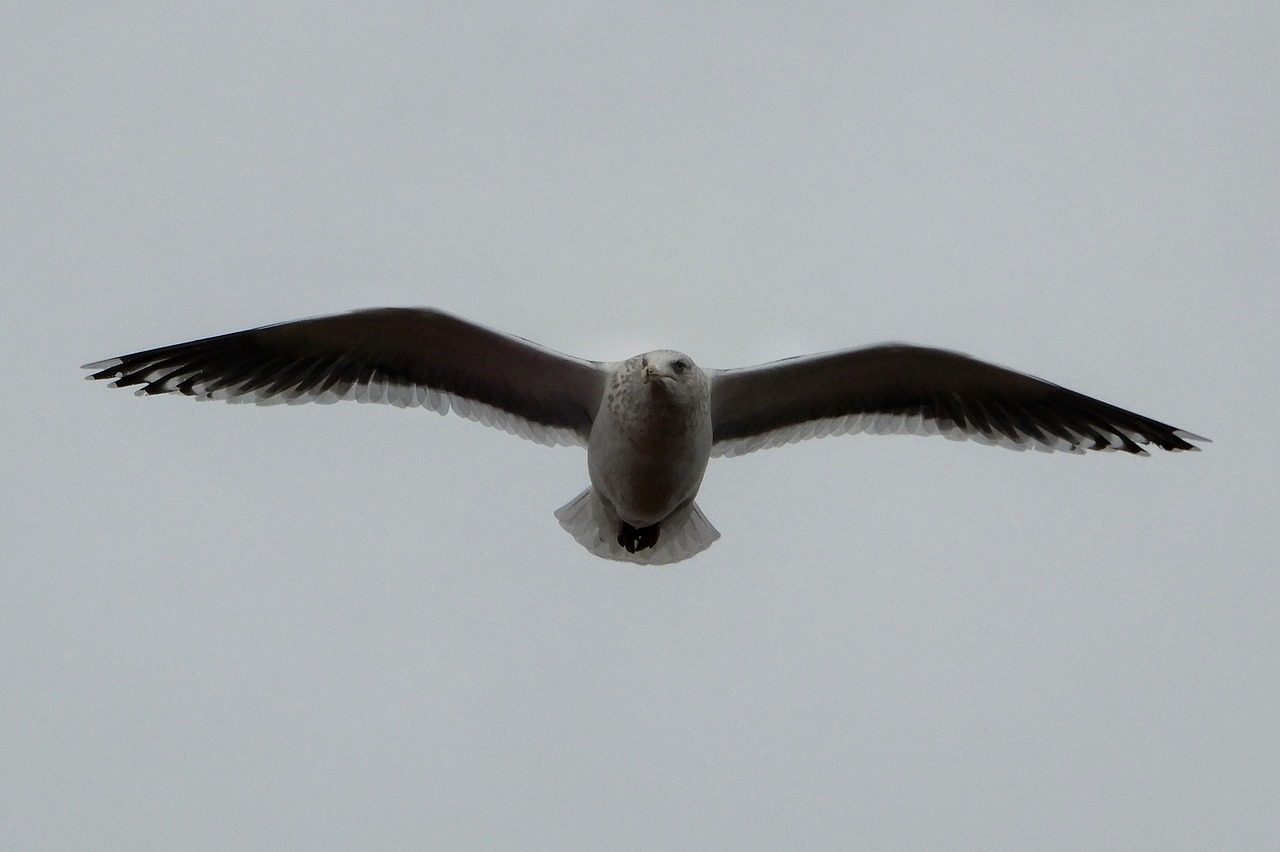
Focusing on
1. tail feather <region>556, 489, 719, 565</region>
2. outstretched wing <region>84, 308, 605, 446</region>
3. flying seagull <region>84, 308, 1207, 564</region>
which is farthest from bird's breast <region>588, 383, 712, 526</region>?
outstretched wing <region>84, 308, 605, 446</region>

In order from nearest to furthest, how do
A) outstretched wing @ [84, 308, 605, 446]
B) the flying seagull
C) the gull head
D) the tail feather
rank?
1. the gull head
2. the flying seagull
3. outstretched wing @ [84, 308, 605, 446]
4. the tail feather

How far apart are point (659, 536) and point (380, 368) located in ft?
5.77

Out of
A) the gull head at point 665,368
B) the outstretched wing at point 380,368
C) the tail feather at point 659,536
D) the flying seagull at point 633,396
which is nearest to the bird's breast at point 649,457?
the flying seagull at point 633,396

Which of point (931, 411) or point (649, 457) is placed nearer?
point (649, 457)

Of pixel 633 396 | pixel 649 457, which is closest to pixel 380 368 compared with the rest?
pixel 633 396

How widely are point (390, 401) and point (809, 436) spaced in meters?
2.34

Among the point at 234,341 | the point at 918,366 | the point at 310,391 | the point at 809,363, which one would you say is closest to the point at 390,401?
the point at 310,391

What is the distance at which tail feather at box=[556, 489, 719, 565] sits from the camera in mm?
7363

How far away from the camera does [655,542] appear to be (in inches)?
292

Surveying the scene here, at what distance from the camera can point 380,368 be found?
731 cm

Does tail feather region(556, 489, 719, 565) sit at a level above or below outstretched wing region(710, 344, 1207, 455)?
below

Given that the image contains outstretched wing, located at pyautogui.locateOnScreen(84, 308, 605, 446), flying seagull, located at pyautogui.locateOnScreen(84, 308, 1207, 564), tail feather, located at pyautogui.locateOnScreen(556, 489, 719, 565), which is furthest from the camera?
tail feather, located at pyautogui.locateOnScreen(556, 489, 719, 565)

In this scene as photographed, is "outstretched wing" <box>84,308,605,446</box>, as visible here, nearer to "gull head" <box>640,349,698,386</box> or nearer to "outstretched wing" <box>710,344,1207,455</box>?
"gull head" <box>640,349,698,386</box>

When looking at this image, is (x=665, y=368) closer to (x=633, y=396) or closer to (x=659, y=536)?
(x=633, y=396)
